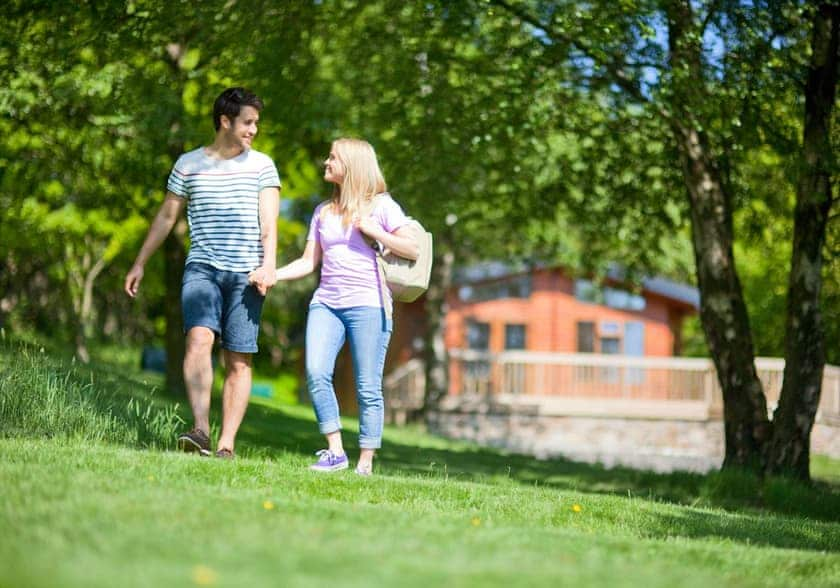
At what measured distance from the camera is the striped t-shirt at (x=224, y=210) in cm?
794

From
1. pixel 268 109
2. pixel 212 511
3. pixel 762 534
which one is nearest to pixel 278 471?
pixel 212 511

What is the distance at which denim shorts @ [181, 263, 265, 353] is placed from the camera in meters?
7.89

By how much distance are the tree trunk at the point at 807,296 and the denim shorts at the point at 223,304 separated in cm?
689

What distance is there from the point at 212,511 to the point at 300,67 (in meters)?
11.9

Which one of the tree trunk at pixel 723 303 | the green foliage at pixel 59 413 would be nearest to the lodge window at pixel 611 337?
the tree trunk at pixel 723 303

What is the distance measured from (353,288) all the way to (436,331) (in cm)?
2425

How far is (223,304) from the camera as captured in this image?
8008 mm

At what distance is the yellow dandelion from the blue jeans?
3607 millimetres

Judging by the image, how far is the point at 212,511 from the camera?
5297 millimetres

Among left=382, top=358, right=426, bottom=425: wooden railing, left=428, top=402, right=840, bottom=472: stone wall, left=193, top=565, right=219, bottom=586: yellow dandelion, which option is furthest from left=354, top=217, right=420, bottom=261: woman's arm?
left=382, top=358, right=426, bottom=425: wooden railing

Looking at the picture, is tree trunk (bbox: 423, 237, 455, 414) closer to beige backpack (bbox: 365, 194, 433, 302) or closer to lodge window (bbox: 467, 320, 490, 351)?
lodge window (bbox: 467, 320, 490, 351)

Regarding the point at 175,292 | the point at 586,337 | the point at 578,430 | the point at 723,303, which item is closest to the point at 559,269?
the point at 586,337

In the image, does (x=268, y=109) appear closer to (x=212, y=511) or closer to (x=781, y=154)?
(x=781, y=154)

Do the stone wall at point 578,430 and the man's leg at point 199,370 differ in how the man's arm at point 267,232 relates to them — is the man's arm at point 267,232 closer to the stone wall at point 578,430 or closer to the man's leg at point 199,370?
the man's leg at point 199,370
